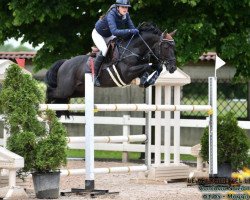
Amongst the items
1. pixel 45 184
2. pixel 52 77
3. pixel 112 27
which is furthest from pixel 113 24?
pixel 45 184

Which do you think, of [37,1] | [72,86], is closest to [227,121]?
[72,86]

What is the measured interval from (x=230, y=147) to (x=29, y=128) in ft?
12.0

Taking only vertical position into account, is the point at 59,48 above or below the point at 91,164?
above

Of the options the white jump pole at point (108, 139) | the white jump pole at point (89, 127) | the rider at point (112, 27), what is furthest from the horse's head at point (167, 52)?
the white jump pole at point (108, 139)

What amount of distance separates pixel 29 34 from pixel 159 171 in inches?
242

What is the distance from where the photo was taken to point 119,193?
1085 centimetres

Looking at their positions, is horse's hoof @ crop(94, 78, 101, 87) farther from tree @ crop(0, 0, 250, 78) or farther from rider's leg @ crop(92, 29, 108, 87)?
tree @ crop(0, 0, 250, 78)

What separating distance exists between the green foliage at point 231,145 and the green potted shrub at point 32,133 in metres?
3.25

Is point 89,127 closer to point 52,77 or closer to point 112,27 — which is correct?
point 112,27

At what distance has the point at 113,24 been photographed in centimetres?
1126

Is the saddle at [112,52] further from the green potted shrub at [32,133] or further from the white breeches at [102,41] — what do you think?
the green potted shrub at [32,133]

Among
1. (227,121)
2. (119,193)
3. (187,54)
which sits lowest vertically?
(119,193)

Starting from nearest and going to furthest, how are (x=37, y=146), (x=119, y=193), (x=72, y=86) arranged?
(x=37, y=146)
(x=119, y=193)
(x=72, y=86)

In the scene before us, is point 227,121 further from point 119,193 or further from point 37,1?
point 37,1
